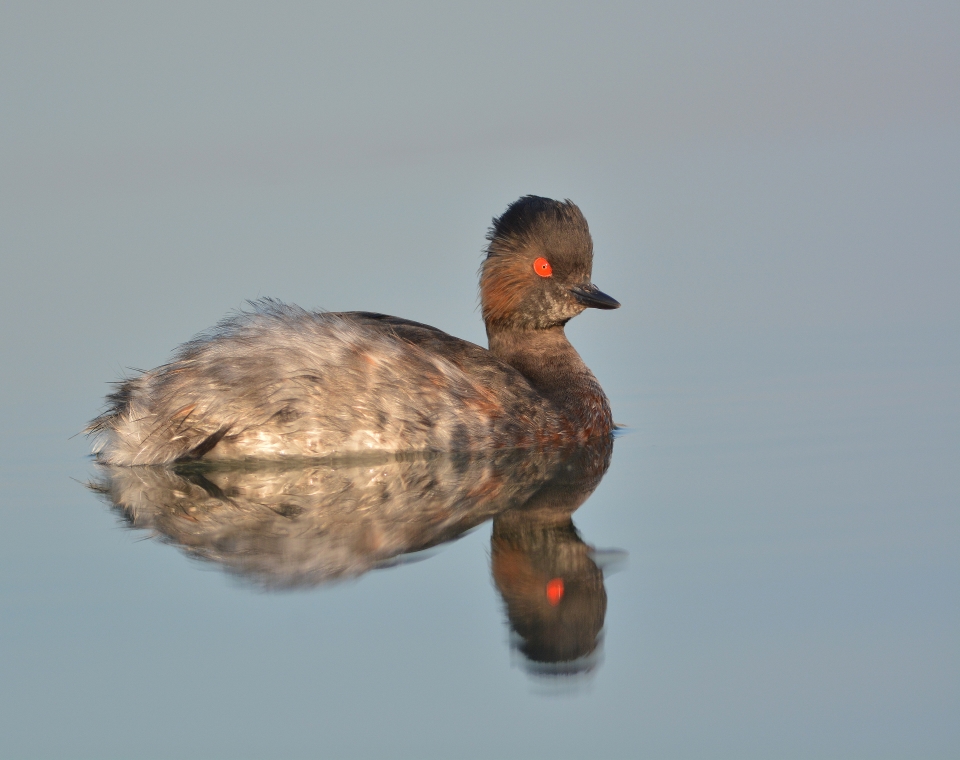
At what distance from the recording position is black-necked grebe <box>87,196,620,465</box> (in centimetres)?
723

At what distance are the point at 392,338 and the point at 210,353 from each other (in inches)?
41.5

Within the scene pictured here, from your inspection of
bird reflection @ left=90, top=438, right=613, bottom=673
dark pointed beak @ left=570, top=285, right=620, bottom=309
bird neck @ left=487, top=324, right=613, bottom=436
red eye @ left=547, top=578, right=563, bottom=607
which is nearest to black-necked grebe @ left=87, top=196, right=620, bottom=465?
bird neck @ left=487, top=324, right=613, bottom=436

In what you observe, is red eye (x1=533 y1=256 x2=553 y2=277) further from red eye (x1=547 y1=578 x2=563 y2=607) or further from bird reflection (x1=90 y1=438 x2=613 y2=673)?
red eye (x1=547 y1=578 x2=563 y2=607)

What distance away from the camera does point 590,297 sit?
28.0ft

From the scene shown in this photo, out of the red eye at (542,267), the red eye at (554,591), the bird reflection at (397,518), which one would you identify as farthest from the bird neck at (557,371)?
the red eye at (554,591)

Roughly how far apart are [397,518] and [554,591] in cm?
119

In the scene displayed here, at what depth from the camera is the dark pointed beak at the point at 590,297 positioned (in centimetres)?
852

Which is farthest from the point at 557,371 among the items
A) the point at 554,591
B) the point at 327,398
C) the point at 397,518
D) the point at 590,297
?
the point at 554,591

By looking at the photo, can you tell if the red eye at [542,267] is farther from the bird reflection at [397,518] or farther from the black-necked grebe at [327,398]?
the bird reflection at [397,518]

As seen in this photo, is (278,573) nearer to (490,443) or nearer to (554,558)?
(554,558)

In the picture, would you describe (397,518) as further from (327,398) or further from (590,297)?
(590,297)

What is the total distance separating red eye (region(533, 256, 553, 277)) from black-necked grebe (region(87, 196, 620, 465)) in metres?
0.69

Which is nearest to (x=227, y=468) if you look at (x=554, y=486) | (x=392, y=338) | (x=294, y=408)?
(x=294, y=408)

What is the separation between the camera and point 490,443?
302 inches
